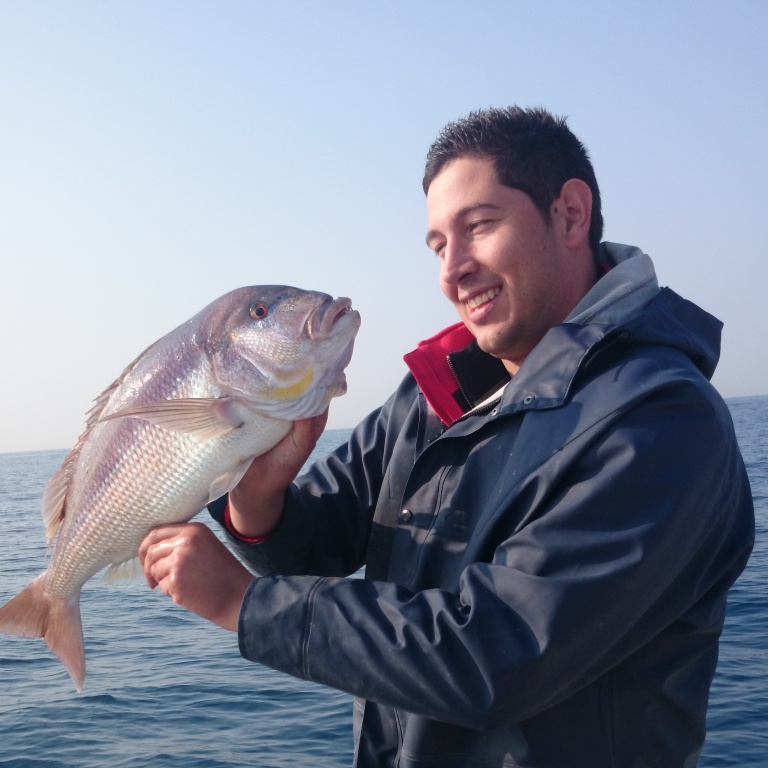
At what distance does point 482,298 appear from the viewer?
2912 mm

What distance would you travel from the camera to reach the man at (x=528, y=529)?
1.99 metres

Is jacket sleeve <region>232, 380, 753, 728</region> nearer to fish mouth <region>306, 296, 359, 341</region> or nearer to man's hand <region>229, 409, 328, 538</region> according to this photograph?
man's hand <region>229, 409, 328, 538</region>

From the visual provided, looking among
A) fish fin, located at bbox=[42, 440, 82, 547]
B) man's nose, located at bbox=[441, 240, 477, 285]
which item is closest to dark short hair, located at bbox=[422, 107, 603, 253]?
man's nose, located at bbox=[441, 240, 477, 285]

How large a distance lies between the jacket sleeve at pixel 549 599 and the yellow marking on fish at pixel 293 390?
79 cm

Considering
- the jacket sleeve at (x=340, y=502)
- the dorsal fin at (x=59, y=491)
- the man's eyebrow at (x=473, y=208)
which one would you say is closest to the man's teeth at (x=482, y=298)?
the man's eyebrow at (x=473, y=208)

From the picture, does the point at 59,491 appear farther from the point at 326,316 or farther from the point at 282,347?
the point at 326,316

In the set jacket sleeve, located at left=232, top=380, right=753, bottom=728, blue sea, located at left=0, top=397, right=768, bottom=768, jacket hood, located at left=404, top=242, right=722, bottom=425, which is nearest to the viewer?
jacket sleeve, located at left=232, top=380, right=753, bottom=728

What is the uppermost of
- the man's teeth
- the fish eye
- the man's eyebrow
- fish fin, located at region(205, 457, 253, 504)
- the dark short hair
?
the dark short hair

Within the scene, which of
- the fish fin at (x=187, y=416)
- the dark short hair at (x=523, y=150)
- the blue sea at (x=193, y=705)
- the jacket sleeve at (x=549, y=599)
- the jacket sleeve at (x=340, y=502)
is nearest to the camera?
the jacket sleeve at (x=549, y=599)

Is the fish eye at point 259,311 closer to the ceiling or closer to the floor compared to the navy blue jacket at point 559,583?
closer to the ceiling

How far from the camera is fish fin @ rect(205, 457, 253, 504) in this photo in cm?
275

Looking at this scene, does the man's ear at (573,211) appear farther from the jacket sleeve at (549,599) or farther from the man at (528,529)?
the jacket sleeve at (549,599)

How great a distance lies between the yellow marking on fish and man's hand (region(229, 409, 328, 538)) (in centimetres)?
10

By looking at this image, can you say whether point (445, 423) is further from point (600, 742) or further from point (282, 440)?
point (600, 742)
